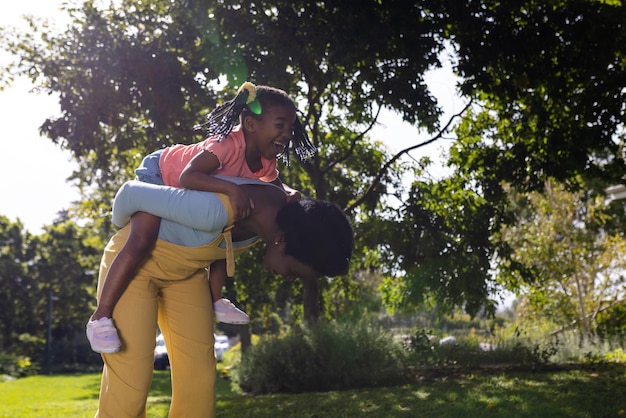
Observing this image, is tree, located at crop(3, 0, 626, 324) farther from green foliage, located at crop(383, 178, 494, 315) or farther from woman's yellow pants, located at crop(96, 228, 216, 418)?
woman's yellow pants, located at crop(96, 228, 216, 418)

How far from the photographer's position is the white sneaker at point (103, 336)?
3023mm

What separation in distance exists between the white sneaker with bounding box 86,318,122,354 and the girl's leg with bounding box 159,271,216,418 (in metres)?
0.33

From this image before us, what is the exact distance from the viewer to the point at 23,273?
29.9 m

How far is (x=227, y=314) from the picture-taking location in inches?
139

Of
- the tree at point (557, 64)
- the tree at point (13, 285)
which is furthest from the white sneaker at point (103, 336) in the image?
the tree at point (13, 285)

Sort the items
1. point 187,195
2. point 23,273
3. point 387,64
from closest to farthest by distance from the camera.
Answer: point 187,195 < point 387,64 < point 23,273

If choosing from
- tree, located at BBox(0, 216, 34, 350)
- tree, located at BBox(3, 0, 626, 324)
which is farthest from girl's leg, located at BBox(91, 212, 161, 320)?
tree, located at BBox(0, 216, 34, 350)

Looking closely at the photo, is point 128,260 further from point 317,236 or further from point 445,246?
point 445,246

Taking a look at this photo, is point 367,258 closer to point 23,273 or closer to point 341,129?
point 341,129

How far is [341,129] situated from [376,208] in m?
1.91

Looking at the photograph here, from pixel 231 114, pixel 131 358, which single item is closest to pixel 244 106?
pixel 231 114

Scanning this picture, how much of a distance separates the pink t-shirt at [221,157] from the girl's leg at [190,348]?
0.53 metres

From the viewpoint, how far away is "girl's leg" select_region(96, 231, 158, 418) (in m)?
3.12

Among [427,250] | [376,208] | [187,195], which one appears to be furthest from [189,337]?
[376,208]
